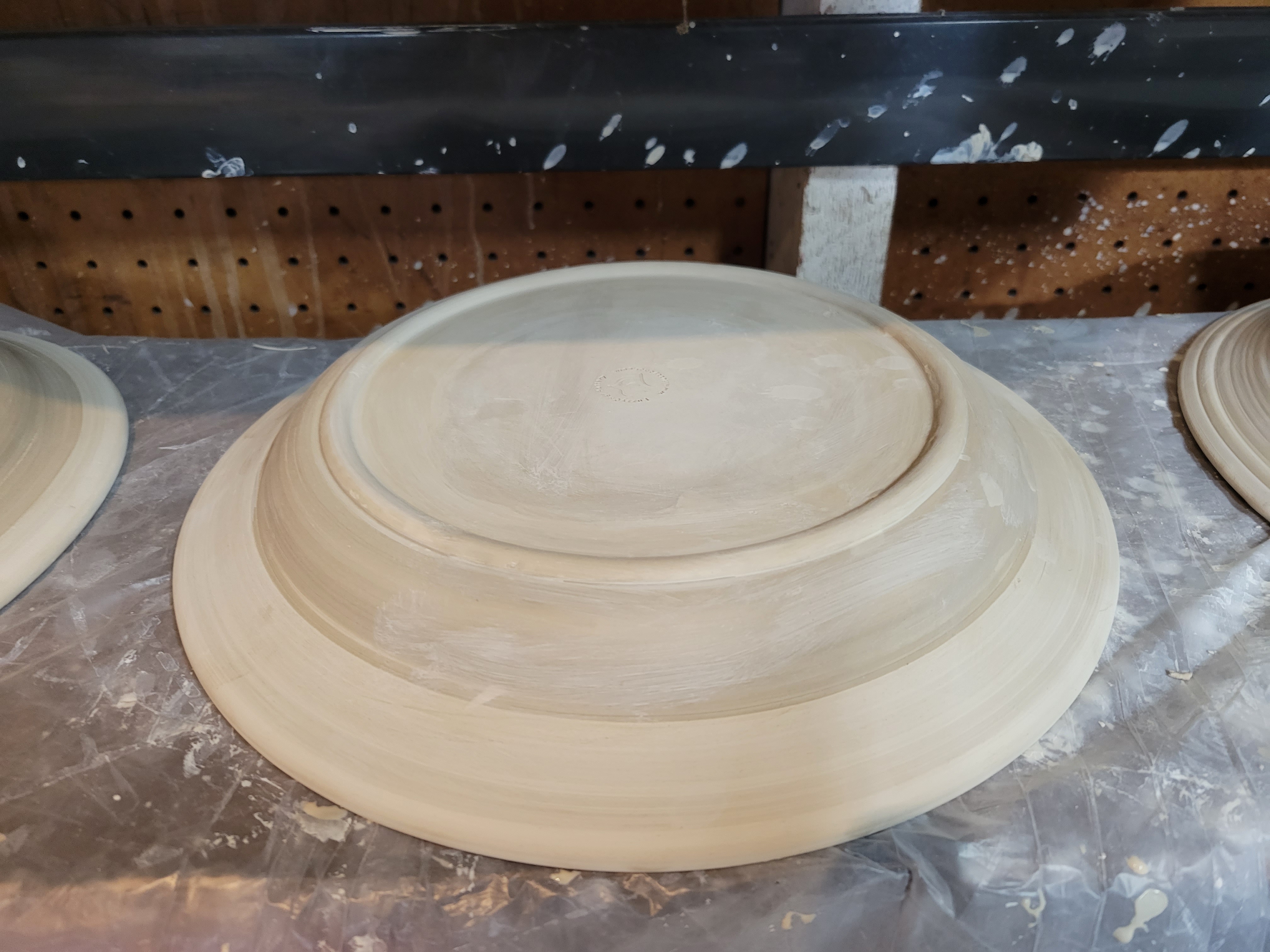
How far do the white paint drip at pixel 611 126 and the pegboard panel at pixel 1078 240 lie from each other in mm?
701

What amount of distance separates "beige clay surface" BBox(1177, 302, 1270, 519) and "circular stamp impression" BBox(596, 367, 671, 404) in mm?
667

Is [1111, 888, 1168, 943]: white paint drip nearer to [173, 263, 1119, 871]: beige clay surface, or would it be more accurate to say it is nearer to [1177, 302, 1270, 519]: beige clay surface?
[173, 263, 1119, 871]: beige clay surface

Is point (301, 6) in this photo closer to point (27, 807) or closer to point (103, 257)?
point (103, 257)

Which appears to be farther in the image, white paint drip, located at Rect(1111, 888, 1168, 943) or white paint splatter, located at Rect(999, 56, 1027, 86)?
white paint splatter, located at Rect(999, 56, 1027, 86)

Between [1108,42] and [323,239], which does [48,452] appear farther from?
[1108,42]

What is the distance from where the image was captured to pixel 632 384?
870 mm

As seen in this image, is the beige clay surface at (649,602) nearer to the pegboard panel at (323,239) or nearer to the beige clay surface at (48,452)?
the beige clay surface at (48,452)

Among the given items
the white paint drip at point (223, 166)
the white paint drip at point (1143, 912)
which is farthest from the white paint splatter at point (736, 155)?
the white paint drip at point (1143, 912)

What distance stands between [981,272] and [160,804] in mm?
1442

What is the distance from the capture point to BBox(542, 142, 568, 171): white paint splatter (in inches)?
34.6

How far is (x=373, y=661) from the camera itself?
0.68 m

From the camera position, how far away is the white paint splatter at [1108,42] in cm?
82

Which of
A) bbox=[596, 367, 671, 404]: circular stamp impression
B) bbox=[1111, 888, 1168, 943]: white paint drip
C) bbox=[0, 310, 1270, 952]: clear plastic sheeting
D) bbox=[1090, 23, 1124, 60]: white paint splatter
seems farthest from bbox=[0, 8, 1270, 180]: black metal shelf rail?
bbox=[1111, 888, 1168, 943]: white paint drip

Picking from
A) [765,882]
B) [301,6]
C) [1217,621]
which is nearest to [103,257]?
[301,6]
